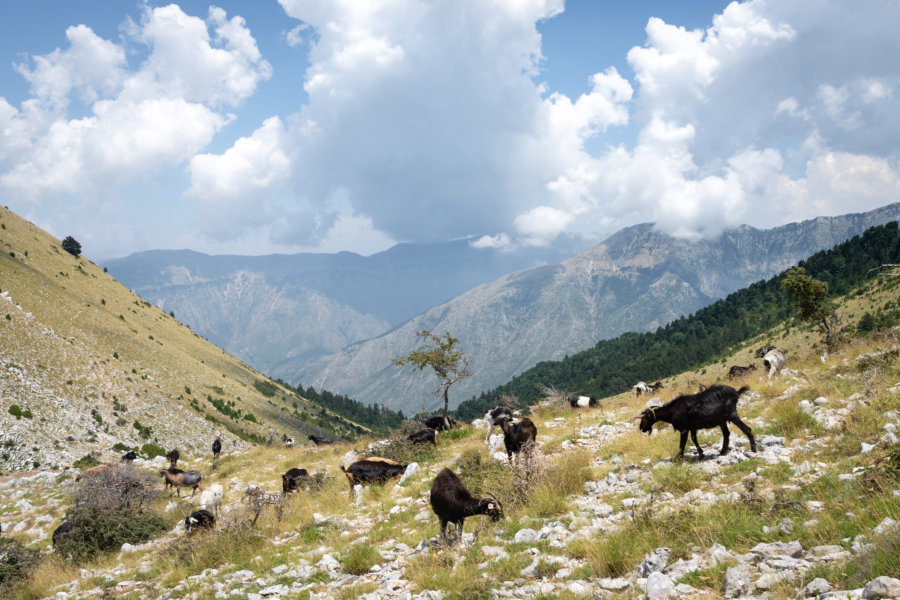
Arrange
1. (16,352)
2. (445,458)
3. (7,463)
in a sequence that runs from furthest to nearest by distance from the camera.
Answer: (16,352)
(7,463)
(445,458)

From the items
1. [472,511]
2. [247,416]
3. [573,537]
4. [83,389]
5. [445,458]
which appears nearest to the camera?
[573,537]

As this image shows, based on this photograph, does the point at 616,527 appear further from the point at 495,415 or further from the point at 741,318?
the point at 741,318

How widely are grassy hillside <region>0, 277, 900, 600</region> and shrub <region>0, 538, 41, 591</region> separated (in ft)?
1.22

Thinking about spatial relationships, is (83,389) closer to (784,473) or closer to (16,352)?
(16,352)

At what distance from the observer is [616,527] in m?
7.57

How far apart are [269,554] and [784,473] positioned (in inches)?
440

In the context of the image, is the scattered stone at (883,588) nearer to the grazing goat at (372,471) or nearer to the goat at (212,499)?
the grazing goat at (372,471)

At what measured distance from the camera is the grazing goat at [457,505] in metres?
9.34

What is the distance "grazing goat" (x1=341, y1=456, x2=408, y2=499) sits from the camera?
1602 cm

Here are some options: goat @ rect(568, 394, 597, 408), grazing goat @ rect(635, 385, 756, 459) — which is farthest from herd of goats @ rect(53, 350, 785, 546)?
goat @ rect(568, 394, 597, 408)

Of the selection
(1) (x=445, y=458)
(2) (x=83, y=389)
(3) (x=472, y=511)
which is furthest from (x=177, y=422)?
(3) (x=472, y=511)

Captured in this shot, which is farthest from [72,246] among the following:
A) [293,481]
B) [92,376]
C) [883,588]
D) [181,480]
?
[883,588]

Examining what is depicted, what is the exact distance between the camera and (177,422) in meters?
57.5

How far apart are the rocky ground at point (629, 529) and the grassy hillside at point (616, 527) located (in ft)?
0.12
